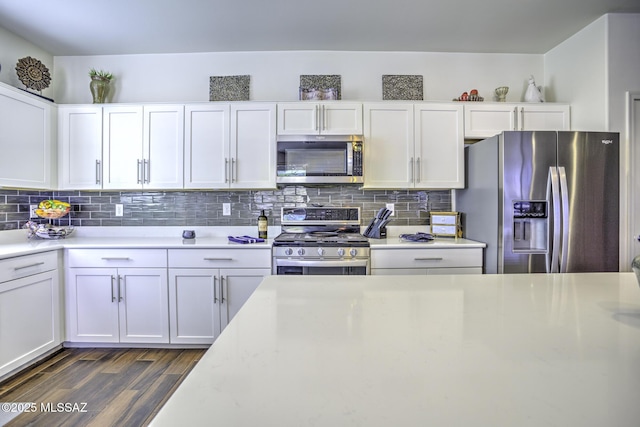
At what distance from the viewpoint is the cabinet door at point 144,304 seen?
2.51 m

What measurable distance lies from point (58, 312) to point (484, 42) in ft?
14.5

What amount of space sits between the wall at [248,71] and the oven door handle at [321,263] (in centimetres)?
164

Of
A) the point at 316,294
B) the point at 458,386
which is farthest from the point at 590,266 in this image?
the point at 458,386

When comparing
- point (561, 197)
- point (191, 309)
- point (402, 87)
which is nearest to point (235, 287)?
point (191, 309)

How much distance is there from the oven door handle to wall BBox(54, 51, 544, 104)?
1.64 meters

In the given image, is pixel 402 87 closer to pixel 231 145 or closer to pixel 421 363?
pixel 231 145

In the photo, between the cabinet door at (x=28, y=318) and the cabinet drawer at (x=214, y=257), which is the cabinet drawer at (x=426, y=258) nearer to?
the cabinet drawer at (x=214, y=257)

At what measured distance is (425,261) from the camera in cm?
251

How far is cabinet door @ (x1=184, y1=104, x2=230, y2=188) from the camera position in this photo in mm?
2756

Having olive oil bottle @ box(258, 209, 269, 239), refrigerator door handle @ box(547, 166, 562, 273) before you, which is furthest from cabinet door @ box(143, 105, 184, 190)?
refrigerator door handle @ box(547, 166, 562, 273)

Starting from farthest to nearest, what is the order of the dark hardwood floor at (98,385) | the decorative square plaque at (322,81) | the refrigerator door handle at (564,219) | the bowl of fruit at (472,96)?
the decorative square plaque at (322,81) → the bowl of fruit at (472,96) → the refrigerator door handle at (564,219) → the dark hardwood floor at (98,385)

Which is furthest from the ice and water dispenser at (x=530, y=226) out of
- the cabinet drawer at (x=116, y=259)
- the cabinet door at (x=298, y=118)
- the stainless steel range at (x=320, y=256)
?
the cabinet drawer at (x=116, y=259)

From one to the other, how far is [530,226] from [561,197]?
0.29 metres

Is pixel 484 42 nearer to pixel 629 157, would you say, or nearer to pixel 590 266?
pixel 629 157
